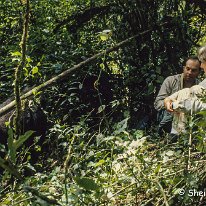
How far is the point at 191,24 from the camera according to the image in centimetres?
570

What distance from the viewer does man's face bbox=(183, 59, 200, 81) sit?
4262 millimetres

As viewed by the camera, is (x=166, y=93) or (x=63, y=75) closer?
(x=63, y=75)

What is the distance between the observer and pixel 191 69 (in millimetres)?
4277

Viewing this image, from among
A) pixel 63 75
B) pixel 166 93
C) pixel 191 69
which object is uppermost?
pixel 63 75

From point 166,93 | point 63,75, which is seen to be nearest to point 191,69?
point 166,93

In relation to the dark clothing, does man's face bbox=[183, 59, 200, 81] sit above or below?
above

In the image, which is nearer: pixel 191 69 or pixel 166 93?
pixel 191 69

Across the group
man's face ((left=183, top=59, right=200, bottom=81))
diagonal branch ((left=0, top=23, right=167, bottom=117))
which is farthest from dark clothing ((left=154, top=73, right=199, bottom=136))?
diagonal branch ((left=0, top=23, right=167, bottom=117))

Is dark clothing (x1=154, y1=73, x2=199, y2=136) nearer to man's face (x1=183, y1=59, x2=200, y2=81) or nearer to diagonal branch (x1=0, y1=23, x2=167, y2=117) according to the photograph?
man's face (x1=183, y1=59, x2=200, y2=81)

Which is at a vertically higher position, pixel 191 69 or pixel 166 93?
pixel 191 69

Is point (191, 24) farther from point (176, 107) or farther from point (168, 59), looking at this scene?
point (176, 107)

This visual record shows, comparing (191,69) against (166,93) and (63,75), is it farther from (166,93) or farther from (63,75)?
(63,75)

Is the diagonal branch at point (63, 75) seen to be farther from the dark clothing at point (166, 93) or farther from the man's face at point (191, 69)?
the man's face at point (191, 69)

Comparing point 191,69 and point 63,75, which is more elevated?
point 63,75
